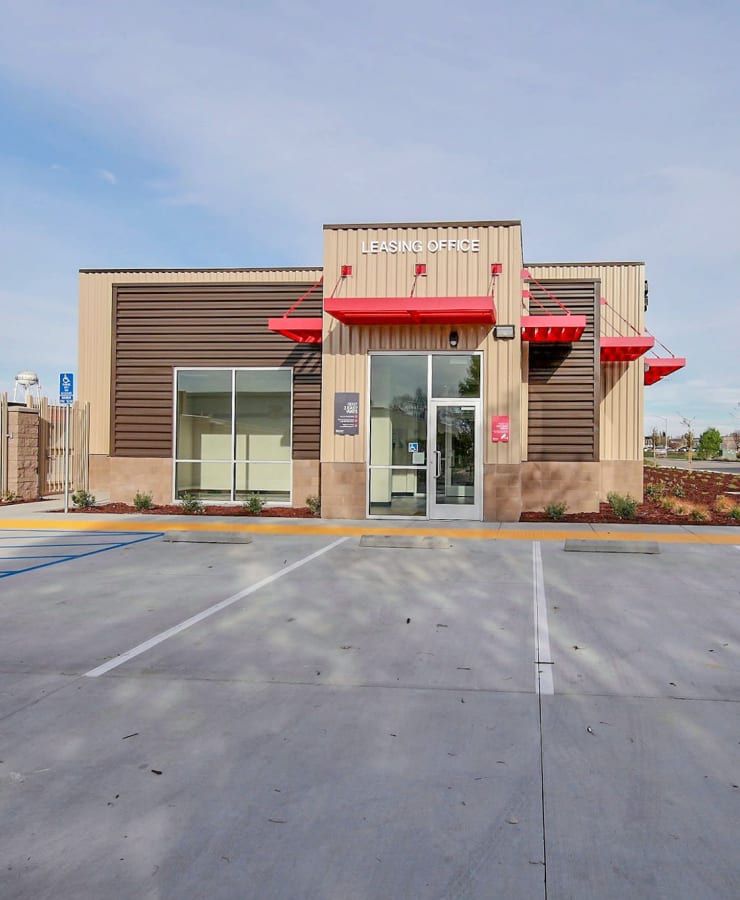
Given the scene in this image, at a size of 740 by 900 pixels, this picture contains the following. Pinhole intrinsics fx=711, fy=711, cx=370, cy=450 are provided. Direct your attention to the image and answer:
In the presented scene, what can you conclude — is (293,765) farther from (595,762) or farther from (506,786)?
(595,762)

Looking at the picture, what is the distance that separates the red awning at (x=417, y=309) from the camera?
12422 millimetres

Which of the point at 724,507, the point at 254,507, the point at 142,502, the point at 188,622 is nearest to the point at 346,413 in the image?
the point at 254,507

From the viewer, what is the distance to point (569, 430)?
608 inches

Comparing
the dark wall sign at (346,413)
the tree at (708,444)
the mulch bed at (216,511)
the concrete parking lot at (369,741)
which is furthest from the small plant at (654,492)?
the tree at (708,444)

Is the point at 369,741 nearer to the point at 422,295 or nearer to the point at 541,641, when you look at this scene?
the point at 541,641

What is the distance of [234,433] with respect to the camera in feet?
54.7

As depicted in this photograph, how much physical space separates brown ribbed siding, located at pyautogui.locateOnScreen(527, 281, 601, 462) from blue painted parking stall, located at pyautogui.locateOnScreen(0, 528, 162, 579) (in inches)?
330

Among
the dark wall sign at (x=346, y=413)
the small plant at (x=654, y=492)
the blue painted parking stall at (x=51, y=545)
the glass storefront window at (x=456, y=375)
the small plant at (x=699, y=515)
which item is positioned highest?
the glass storefront window at (x=456, y=375)

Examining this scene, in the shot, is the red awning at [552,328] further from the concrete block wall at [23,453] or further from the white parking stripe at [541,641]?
the concrete block wall at [23,453]

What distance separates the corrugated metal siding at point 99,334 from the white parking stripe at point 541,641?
486 inches

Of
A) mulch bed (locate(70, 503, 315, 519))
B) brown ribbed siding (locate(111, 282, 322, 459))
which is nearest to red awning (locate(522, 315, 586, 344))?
brown ribbed siding (locate(111, 282, 322, 459))

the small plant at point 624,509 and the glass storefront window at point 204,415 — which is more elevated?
the glass storefront window at point 204,415

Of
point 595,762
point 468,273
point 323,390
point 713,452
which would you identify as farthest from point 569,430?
point 713,452

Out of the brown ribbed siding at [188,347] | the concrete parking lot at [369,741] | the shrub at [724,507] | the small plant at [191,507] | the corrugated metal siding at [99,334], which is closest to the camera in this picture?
the concrete parking lot at [369,741]
